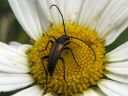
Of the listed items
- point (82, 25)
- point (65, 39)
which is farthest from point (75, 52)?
point (82, 25)

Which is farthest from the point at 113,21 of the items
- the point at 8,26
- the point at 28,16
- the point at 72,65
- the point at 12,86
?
the point at 8,26

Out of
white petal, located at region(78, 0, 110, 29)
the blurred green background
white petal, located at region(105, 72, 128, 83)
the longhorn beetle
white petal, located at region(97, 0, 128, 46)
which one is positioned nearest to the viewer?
the longhorn beetle

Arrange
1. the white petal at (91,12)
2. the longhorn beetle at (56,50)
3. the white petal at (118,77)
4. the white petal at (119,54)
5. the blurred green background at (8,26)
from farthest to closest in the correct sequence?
the blurred green background at (8,26)
the white petal at (91,12)
the white petal at (119,54)
the white petal at (118,77)
the longhorn beetle at (56,50)

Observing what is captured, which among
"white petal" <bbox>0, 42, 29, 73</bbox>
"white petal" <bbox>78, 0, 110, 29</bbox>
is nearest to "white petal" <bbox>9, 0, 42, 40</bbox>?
"white petal" <bbox>0, 42, 29, 73</bbox>

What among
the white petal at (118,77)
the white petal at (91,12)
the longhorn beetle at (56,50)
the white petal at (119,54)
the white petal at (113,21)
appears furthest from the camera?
Answer: the white petal at (91,12)

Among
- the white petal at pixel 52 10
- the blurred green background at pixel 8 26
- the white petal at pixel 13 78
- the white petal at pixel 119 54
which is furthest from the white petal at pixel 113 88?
the blurred green background at pixel 8 26

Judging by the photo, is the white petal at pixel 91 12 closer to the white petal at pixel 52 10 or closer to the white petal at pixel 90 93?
the white petal at pixel 52 10

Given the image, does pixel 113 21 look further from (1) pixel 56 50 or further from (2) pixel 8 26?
(2) pixel 8 26

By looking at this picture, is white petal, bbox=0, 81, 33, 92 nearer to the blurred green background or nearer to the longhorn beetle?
the longhorn beetle
